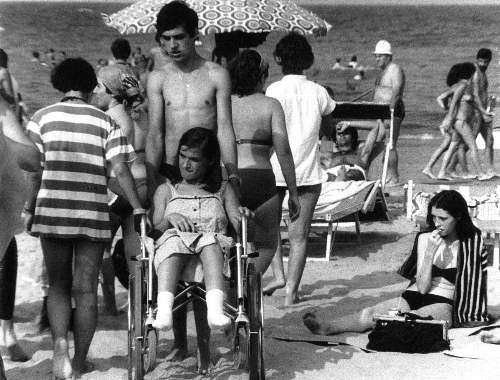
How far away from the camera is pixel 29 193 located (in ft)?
19.9

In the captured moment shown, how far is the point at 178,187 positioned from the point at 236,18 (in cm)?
433

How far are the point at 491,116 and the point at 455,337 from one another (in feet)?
31.9

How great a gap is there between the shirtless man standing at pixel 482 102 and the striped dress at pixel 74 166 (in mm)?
10779

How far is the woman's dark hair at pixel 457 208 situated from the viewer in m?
7.07

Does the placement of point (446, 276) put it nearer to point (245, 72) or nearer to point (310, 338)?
point (310, 338)

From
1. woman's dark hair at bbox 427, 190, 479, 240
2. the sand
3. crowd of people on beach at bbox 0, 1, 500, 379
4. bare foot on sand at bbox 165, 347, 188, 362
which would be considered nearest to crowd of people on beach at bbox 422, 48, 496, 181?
the sand

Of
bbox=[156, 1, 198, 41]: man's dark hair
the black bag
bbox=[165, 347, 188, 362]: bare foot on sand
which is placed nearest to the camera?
bbox=[156, 1, 198, 41]: man's dark hair

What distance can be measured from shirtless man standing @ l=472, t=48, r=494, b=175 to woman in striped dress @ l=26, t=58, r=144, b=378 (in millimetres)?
10757

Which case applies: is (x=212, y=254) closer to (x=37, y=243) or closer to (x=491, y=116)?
(x=37, y=243)

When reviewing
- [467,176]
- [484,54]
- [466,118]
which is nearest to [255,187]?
[466,118]

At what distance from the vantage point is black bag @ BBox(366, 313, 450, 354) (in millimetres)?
6621

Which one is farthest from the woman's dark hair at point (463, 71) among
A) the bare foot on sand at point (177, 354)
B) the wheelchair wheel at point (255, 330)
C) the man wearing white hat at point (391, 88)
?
the wheelchair wheel at point (255, 330)

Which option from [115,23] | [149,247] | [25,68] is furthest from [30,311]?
[25,68]

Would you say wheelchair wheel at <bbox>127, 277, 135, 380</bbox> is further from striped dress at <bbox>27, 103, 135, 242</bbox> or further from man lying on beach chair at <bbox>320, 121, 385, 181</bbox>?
man lying on beach chair at <bbox>320, 121, 385, 181</bbox>
